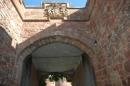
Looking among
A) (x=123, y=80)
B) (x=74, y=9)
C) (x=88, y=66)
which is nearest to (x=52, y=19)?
(x=74, y=9)

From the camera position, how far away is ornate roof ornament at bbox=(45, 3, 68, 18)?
15.0 ft

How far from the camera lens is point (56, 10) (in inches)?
183

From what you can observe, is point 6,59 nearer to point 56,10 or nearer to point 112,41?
point 56,10

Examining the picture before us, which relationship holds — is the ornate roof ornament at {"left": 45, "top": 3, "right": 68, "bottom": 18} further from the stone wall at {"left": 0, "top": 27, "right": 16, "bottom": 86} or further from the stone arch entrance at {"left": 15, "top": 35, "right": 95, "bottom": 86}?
the stone wall at {"left": 0, "top": 27, "right": 16, "bottom": 86}

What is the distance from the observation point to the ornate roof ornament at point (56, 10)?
15.0 feet

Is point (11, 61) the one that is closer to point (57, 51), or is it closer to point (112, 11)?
point (57, 51)

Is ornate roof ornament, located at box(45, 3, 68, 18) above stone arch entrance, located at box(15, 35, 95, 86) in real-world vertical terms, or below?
above

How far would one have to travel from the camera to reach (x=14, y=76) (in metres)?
3.58

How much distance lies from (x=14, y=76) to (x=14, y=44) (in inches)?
40.3

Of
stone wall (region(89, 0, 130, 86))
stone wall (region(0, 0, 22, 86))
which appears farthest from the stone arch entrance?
stone wall (region(89, 0, 130, 86))

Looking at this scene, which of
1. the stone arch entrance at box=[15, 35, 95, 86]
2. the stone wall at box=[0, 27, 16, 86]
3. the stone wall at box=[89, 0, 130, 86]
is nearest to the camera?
the stone wall at box=[89, 0, 130, 86]

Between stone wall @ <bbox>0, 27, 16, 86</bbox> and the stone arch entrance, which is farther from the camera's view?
the stone arch entrance

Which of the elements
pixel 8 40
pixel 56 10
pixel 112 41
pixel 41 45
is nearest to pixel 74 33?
pixel 56 10

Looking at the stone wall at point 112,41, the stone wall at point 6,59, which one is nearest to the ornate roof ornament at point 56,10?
the stone wall at point 112,41
